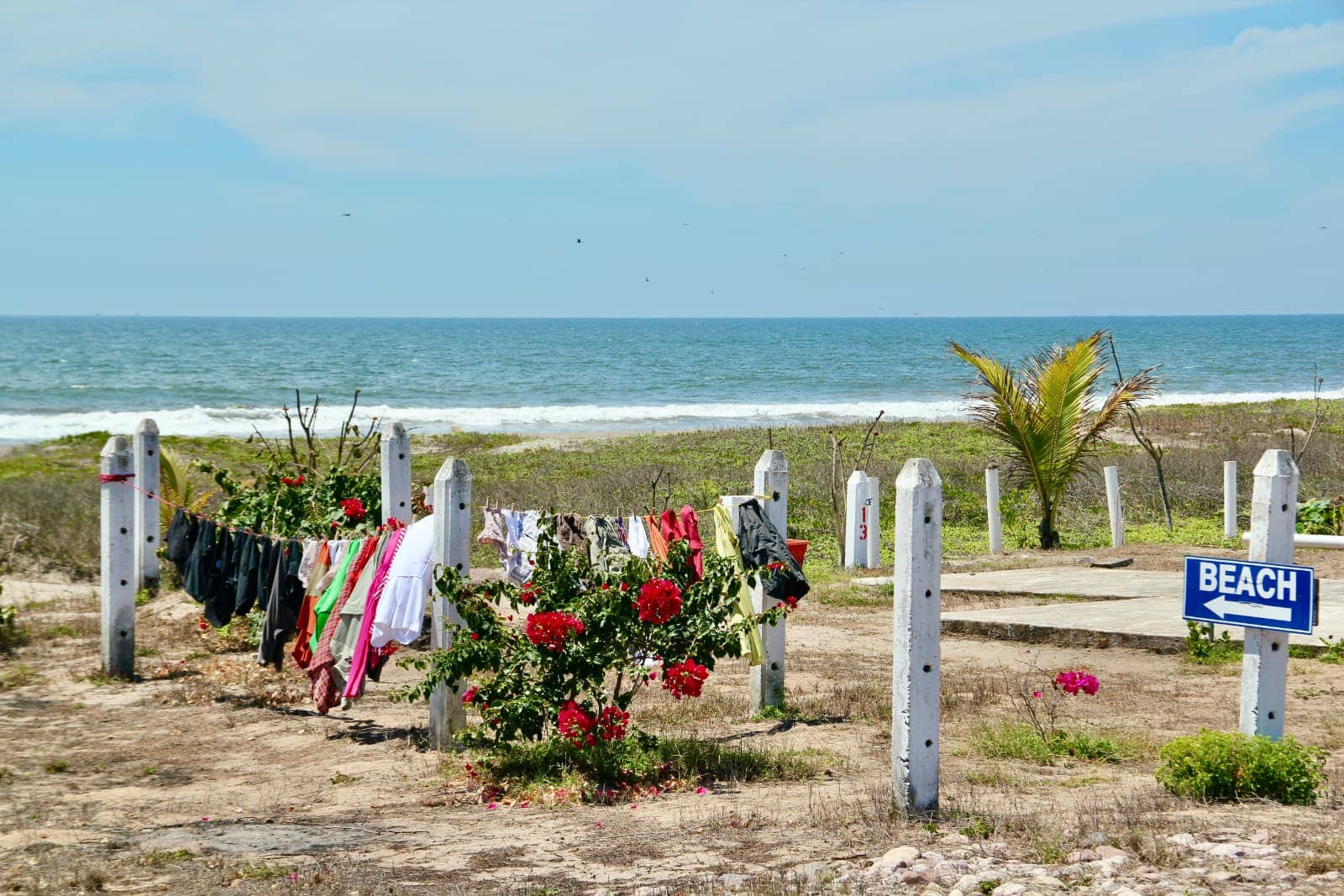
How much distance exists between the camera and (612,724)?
701 cm

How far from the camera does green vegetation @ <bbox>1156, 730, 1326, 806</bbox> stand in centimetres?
589

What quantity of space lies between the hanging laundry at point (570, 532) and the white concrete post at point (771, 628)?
1239 millimetres

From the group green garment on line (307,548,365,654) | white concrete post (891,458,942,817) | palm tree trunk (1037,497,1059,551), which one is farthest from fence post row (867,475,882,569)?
white concrete post (891,458,942,817)

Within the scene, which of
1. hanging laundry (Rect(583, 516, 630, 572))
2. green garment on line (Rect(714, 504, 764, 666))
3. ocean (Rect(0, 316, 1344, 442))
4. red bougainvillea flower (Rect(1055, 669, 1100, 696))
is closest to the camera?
red bougainvillea flower (Rect(1055, 669, 1100, 696))

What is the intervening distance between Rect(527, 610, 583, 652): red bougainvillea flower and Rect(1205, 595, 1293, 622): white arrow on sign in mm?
3390

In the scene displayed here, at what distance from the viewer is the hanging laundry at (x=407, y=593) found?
302 inches

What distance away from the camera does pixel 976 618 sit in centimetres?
1141

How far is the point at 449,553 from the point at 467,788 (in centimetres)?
147

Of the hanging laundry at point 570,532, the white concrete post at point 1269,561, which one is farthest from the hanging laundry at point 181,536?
the white concrete post at point 1269,561

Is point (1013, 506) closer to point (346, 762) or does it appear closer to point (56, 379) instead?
point (346, 762)

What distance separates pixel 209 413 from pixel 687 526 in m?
42.6

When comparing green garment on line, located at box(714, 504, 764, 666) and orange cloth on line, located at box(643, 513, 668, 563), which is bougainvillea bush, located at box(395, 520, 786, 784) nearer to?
green garment on line, located at box(714, 504, 764, 666)

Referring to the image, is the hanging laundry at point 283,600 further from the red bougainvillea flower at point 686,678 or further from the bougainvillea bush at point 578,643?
the red bougainvillea flower at point 686,678

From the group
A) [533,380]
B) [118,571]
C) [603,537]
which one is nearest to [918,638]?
[603,537]
